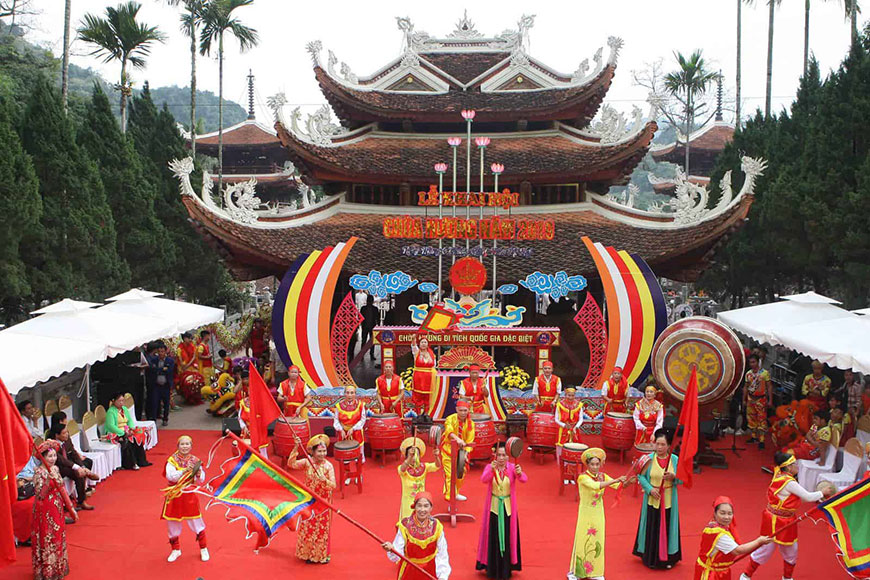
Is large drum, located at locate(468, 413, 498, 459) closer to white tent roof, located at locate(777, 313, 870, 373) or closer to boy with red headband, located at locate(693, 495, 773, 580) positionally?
white tent roof, located at locate(777, 313, 870, 373)

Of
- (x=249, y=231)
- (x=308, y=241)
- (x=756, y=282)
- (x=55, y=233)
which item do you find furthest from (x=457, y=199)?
(x=756, y=282)

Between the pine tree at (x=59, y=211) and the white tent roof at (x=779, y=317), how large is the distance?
12.9 m

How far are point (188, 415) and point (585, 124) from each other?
12.3m

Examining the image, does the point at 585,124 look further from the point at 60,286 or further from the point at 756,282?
the point at 60,286

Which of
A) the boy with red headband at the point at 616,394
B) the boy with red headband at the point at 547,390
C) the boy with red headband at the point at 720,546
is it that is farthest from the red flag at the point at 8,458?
the boy with red headband at the point at 616,394

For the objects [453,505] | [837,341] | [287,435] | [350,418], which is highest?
[837,341]

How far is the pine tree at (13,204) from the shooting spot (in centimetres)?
1274

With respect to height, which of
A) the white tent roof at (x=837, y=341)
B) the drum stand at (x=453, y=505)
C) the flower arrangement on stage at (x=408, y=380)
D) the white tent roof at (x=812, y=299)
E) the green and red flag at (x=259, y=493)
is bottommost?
the drum stand at (x=453, y=505)

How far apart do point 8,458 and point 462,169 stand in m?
12.5

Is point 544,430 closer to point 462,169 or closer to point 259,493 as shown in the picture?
point 259,493

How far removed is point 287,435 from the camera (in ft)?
36.0

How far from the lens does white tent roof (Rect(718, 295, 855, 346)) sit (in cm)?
1155

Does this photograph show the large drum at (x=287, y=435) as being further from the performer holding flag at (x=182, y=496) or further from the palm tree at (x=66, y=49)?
the palm tree at (x=66, y=49)

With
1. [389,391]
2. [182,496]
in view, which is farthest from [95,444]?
[389,391]
